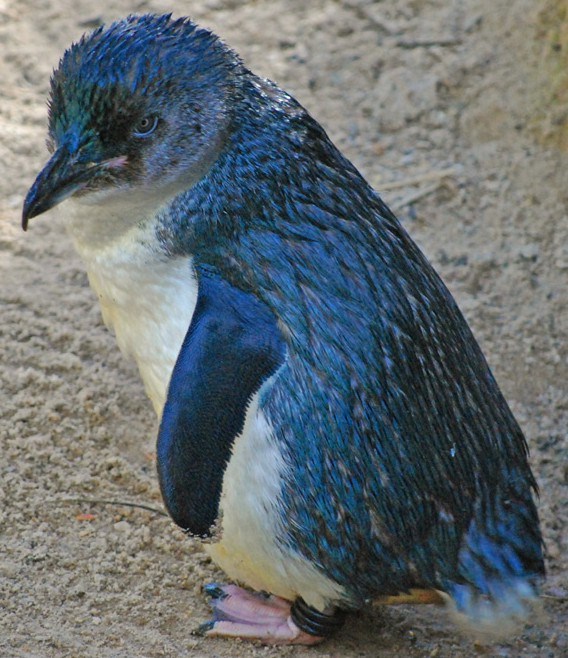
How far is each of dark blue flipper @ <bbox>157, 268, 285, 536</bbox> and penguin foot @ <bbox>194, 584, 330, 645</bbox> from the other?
0.51 metres

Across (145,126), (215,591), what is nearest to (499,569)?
(215,591)

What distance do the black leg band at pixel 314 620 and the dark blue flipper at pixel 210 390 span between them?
486 mm

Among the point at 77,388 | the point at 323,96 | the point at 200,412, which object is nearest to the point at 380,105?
the point at 323,96

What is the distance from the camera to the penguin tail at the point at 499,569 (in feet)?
8.93

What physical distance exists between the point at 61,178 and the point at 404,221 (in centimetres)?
223

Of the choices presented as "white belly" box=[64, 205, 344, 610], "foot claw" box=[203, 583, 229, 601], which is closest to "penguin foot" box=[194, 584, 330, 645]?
"foot claw" box=[203, 583, 229, 601]

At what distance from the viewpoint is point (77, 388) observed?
11.7 ft

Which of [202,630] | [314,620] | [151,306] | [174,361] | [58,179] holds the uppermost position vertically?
[58,179]

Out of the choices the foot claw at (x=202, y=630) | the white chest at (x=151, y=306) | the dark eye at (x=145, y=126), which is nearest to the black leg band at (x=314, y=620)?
the foot claw at (x=202, y=630)

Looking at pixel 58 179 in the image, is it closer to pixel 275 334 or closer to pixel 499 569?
pixel 275 334

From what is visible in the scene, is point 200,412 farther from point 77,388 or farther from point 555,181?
point 555,181

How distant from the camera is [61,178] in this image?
2525mm

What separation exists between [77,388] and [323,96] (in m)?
2.08

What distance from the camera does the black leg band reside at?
Answer: 2.85 metres
